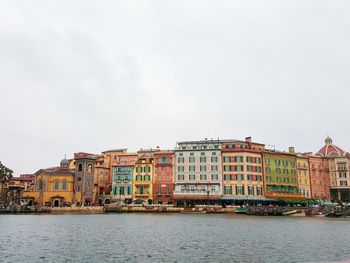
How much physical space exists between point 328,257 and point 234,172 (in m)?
76.5

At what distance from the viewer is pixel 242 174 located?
103 m

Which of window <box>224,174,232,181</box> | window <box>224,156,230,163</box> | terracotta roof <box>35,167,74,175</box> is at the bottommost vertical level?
window <box>224,174,232,181</box>

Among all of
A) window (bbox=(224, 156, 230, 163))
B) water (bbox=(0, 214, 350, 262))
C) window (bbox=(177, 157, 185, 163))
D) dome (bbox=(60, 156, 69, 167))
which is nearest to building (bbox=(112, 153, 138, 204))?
window (bbox=(177, 157, 185, 163))

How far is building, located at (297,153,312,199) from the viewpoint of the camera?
11225cm

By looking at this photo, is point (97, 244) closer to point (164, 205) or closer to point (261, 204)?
point (164, 205)

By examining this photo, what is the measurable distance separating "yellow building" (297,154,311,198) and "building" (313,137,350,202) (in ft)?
16.8

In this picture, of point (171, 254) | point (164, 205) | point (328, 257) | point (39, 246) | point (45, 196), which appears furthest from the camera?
point (45, 196)

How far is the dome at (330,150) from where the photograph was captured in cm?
11831

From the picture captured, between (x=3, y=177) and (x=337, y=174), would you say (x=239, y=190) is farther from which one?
(x=3, y=177)

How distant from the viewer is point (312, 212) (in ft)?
294

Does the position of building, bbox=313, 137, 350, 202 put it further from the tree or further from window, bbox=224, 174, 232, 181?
the tree

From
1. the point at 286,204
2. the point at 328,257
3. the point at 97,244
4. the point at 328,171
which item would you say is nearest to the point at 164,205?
the point at 286,204

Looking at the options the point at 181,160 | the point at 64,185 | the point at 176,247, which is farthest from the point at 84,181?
the point at 176,247

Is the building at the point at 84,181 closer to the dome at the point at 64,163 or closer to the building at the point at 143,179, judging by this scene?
the building at the point at 143,179
